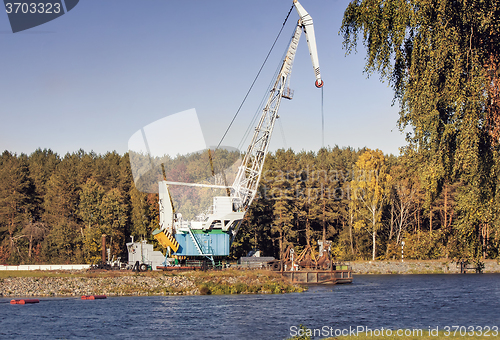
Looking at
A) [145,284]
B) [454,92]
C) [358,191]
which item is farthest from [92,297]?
[358,191]

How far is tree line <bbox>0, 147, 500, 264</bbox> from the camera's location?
5928cm

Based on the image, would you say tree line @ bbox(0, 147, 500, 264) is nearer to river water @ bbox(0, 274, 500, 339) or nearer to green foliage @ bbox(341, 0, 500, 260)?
river water @ bbox(0, 274, 500, 339)

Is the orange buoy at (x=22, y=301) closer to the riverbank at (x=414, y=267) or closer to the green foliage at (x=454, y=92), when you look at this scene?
the green foliage at (x=454, y=92)

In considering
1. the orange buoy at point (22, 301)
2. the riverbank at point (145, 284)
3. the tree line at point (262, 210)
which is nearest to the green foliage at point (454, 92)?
the riverbank at point (145, 284)

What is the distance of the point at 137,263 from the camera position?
40.9 m

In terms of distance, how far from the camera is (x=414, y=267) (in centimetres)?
5694

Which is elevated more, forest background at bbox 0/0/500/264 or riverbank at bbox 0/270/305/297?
forest background at bbox 0/0/500/264

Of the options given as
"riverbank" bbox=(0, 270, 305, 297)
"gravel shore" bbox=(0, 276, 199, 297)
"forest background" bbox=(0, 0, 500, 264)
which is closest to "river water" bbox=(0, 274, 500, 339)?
"riverbank" bbox=(0, 270, 305, 297)

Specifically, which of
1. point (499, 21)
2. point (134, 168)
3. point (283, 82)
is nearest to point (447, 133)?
point (499, 21)

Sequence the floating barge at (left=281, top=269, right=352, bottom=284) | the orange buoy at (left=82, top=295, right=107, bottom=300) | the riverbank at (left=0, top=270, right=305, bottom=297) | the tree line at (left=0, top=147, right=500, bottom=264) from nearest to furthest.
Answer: the orange buoy at (left=82, top=295, right=107, bottom=300)
the riverbank at (left=0, top=270, right=305, bottom=297)
the floating barge at (left=281, top=269, right=352, bottom=284)
the tree line at (left=0, top=147, right=500, bottom=264)

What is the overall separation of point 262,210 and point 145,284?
31.2m

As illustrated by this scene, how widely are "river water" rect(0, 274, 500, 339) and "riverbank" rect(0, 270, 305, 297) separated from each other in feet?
6.71

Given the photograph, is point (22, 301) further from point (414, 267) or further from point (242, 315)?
point (414, 267)

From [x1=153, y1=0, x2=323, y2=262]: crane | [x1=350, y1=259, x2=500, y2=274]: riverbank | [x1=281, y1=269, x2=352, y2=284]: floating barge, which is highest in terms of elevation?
[x1=153, y1=0, x2=323, y2=262]: crane
